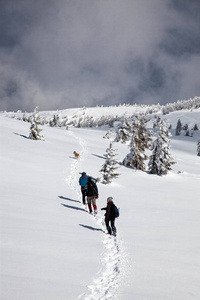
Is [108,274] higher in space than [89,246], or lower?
higher

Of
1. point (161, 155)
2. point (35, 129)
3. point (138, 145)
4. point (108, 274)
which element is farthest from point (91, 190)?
point (35, 129)

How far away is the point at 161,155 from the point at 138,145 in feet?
12.5

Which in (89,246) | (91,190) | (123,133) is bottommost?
(89,246)

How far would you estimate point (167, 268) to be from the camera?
6793 mm

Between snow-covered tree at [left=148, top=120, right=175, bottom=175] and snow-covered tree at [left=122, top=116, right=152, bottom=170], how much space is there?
1.64m

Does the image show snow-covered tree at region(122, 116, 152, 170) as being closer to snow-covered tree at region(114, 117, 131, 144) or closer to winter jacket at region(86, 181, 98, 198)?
winter jacket at region(86, 181, 98, 198)

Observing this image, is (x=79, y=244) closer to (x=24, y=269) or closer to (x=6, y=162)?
(x=24, y=269)

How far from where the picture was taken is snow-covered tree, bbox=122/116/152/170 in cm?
3244

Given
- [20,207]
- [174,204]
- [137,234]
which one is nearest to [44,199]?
[20,207]

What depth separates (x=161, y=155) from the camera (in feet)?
103

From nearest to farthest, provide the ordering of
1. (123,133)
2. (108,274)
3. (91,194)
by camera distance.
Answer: (108,274) → (91,194) → (123,133)

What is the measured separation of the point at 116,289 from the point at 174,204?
13.0m

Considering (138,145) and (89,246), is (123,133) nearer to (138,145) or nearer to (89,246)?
(138,145)

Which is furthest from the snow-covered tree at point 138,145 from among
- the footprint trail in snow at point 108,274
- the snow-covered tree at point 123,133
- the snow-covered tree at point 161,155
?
the snow-covered tree at point 123,133
